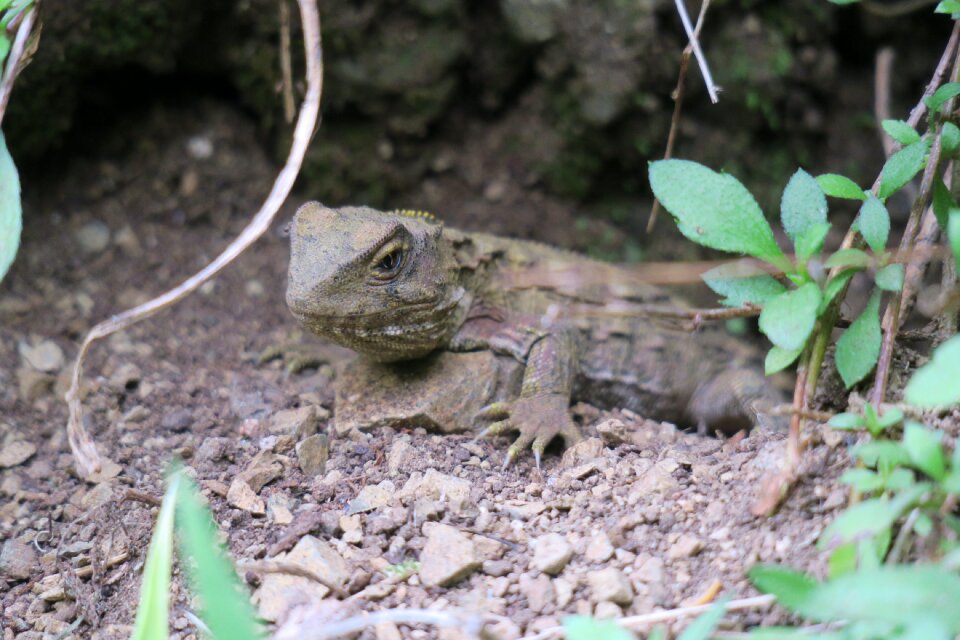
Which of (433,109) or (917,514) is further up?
(433,109)

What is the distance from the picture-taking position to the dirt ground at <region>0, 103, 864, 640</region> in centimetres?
302

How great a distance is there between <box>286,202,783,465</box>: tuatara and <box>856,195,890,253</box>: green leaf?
0.99 m

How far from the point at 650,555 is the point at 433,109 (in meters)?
4.47

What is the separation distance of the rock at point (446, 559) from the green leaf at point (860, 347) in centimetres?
144

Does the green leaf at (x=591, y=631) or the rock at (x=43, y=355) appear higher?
the green leaf at (x=591, y=631)

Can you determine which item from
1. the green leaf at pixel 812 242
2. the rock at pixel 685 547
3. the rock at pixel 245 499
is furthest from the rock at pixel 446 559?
the green leaf at pixel 812 242

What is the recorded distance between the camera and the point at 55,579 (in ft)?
11.8

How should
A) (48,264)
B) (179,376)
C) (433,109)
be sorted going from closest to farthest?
(179,376) < (48,264) < (433,109)

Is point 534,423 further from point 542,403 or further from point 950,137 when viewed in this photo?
point 950,137

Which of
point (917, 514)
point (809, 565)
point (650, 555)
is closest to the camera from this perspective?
point (917, 514)

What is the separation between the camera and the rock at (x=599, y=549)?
3119mm

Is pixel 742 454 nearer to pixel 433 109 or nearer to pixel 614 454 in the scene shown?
pixel 614 454

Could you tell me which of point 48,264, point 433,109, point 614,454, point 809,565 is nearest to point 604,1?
point 433,109

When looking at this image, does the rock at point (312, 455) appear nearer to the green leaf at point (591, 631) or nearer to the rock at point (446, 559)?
the rock at point (446, 559)
